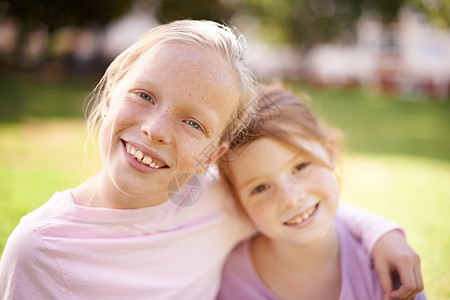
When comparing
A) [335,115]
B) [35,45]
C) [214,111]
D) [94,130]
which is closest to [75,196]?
[94,130]

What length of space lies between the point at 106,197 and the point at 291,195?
2.92ft

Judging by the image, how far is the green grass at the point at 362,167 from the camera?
368 centimetres

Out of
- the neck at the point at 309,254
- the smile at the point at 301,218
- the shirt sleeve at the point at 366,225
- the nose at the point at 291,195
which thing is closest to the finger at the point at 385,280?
the shirt sleeve at the point at 366,225

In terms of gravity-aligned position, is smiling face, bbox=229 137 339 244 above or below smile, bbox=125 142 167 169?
below

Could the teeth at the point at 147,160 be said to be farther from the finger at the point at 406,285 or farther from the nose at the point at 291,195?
the finger at the point at 406,285

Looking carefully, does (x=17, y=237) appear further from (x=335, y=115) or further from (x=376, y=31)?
(x=376, y=31)

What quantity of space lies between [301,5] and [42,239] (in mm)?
31672

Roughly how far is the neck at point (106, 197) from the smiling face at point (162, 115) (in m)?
0.13

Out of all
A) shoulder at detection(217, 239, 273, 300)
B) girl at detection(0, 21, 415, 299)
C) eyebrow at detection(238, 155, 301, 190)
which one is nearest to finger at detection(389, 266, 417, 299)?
shoulder at detection(217, 239, 273, 300)

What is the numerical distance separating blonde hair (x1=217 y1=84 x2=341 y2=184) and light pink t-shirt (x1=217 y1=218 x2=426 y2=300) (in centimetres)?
52

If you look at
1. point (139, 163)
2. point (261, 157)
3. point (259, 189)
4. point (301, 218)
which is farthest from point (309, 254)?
point (139, 163)

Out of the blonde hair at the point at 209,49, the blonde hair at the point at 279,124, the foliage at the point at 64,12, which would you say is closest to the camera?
the blonde hair at the point at 209,49

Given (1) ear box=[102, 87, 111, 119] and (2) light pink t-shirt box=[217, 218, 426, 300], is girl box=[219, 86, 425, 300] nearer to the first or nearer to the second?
(2) light pink t-shirt box=[217, 218, 426, 300]

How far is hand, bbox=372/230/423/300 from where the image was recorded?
1885mm
